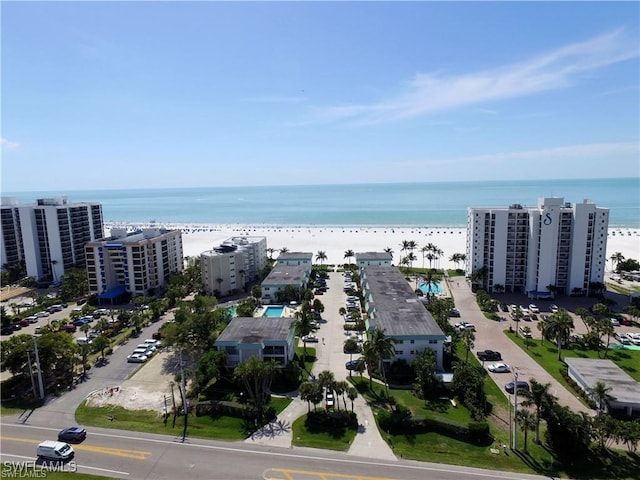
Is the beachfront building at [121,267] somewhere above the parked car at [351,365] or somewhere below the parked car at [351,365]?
above

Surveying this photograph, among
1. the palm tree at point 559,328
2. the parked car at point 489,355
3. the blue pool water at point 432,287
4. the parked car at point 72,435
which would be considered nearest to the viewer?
the parked car at point 72,435

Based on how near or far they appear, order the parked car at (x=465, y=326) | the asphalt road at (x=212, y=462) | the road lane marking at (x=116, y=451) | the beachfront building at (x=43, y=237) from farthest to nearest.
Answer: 1. the beachfront building at (x=43, y=237)
2. the parked car at (x=465, y=326)
3. the road lane marking at (x=116, y=451)
4. the asphalt road at (x=212, y=462)

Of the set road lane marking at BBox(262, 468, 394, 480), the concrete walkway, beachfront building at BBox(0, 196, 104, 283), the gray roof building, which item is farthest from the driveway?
beachfront building at BBox(0, 196, 104, 283)

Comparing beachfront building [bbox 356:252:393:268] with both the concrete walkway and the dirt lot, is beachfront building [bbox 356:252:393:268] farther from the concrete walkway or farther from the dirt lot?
the dirt lot

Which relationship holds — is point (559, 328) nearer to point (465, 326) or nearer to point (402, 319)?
point (465, 326)

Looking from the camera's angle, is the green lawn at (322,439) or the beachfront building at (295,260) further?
the beachfront building at (295,260)

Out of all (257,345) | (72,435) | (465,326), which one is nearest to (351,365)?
(257,345)

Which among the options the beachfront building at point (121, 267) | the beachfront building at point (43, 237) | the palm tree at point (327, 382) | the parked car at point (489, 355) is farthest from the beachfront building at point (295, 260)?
the palm tree at point (327, 382)

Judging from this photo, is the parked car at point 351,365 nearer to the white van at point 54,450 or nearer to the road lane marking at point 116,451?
the road lane marking at point 116,451
